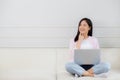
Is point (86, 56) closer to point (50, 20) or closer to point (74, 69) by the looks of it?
point (74, 69)

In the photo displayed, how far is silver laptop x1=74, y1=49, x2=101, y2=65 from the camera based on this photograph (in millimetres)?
3688

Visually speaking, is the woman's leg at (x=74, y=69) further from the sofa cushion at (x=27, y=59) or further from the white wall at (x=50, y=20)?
the white wall at (x=50, y=20)

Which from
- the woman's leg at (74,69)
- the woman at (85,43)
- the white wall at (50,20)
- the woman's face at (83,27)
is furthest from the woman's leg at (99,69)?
the white wall at (50,20)

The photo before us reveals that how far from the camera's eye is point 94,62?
12.3 ft

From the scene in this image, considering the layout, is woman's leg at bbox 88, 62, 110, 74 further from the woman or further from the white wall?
the white wall

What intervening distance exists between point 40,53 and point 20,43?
33cm

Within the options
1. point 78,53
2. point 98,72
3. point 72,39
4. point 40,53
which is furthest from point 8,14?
point 98,72

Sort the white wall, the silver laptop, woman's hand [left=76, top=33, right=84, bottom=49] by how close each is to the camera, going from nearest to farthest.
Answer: the silver laptop, woman's hand [left=76, top=33, right=84, bottom=49], the white wall

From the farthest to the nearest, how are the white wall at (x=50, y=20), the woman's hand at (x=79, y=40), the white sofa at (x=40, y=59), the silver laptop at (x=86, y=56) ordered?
the white wall at (x=50, y=20), the white sofa at (x=40, y=59), the woman's hand at (x=79, y=40), the silver laptop at (x=86, y=56)

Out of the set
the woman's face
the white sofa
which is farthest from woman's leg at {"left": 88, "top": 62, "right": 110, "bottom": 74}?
the woman's face

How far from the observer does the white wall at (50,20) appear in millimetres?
4332

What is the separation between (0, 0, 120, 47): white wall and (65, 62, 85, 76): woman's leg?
2.15 feet

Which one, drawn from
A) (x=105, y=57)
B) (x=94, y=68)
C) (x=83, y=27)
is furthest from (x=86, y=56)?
(x=105, y=57)

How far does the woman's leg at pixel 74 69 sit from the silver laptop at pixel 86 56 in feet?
0.21
